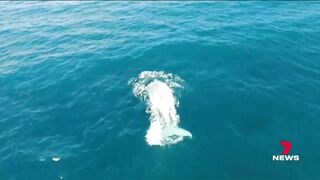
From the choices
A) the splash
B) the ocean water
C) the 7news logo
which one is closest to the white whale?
the splash

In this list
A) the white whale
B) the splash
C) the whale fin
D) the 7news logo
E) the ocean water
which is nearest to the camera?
the 7news logo

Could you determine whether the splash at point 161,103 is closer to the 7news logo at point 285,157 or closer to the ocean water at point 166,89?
the ocean water at point 166,89

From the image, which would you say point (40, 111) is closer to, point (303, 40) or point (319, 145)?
point (319, 145)

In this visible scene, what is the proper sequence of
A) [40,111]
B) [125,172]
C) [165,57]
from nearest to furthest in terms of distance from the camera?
[125,172] < [40,111] < [165,57]

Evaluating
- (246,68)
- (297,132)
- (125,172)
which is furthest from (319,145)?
(125,172)

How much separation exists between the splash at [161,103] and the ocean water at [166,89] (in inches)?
20.0

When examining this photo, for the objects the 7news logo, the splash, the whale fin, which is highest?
the splash

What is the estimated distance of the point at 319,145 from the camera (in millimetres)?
68250

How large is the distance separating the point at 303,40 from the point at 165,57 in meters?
41.3

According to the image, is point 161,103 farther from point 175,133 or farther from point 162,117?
point 175,133

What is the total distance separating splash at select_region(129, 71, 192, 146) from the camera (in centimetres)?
7212

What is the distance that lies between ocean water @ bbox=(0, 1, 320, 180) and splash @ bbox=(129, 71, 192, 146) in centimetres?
51

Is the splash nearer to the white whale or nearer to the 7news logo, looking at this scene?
the white whale

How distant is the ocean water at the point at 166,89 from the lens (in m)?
66.9
